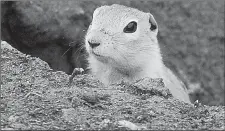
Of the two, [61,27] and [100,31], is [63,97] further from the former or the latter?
[61,27]

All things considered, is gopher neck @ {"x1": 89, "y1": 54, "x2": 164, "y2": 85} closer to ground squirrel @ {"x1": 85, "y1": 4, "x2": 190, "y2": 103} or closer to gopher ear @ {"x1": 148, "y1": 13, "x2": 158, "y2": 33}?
ground squirrel @ {"x1": 85, "y1": 4, "x2": 190, "y2": 103}

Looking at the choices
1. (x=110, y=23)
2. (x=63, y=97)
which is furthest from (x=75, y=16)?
(x=63, y=97)

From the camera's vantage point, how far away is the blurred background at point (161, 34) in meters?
6.30

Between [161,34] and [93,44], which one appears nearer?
[93,44]

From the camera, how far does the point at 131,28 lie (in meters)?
5.20

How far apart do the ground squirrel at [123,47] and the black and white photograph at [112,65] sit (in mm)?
12

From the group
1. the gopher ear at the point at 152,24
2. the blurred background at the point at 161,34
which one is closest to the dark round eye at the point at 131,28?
the gopher ear at the point at 152,24

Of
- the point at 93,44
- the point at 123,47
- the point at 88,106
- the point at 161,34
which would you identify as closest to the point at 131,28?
the point at 123,47

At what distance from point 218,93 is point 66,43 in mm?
2744

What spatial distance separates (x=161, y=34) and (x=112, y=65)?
2.05 m

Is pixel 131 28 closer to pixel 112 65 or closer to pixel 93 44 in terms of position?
pixel 112 65

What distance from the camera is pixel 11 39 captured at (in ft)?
21.3

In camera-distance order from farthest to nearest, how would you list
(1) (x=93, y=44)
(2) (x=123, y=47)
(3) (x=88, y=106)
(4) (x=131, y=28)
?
(4) (x=131, y=28), (2) (x=123, y=47), (1) (x=93, y=44), (3) (x=88, y=106)

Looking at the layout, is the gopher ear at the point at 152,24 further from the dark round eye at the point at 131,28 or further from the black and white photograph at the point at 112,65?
the dark round eye at the point at 131,28
